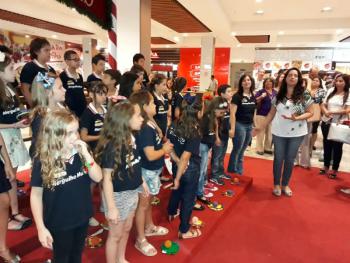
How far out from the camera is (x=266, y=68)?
43.2 feet

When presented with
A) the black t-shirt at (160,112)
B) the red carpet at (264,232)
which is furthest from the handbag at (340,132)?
the black t-shirt at (160,112)

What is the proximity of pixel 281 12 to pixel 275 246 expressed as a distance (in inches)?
274

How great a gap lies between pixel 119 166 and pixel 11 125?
92 centimetres

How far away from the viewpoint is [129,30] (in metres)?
3.82

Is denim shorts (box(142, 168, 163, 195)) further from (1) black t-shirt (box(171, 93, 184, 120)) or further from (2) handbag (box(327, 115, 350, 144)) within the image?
(2) handbag (box(327, 115, 350, 144))

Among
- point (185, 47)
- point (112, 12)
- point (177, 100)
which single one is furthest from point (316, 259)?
point (185, 47)

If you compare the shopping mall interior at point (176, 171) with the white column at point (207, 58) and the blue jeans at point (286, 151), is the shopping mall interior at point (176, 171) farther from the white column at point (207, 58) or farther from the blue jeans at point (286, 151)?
the white column at point (207, 58)

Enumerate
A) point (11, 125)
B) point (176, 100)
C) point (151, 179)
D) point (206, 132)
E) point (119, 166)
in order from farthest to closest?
point (176, 100)
point (206, 132)
point (151, 179)
point (11, 125)
point (119, 166)

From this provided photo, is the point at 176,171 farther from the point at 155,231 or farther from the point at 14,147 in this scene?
the point at 14,147

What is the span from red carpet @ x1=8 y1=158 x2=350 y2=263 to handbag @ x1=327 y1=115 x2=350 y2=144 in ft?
2.33

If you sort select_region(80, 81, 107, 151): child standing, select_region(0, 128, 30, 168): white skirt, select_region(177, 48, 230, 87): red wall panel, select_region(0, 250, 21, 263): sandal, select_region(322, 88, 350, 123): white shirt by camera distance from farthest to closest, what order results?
select_region(177, 48, 230, 87): red wall panel
select_region(322, 88, 350, 123): white shirt
select_region(80, 81, 107, 151): child standing
select_region(0, 128, 30, 168): white skirt
select_region(0, 250, 21, 263): sandal

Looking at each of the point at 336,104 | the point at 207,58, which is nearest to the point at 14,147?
the point at 336,104

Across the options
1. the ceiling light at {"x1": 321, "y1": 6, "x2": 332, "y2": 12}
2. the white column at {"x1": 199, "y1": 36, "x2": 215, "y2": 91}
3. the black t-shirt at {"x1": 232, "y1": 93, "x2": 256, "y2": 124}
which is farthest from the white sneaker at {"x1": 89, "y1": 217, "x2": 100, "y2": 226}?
the white column at {"x1": 199, "y1": 36, "x2": 215, "y2": 91}

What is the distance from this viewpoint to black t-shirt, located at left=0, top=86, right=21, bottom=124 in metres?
1.94
